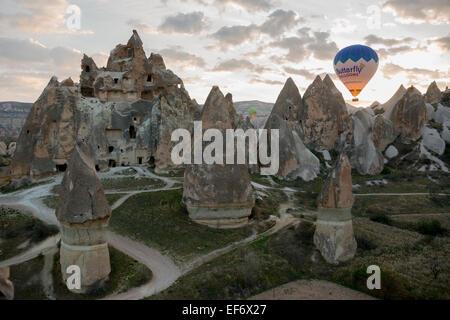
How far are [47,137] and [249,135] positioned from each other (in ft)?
52.5

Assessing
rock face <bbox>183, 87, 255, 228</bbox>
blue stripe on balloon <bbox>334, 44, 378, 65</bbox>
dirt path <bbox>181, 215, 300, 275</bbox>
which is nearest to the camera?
dirt path <bbox>181, 215, 300, 275</bbox>

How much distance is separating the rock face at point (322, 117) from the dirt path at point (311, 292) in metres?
25.7

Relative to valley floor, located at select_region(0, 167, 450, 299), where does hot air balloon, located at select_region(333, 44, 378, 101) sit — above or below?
above

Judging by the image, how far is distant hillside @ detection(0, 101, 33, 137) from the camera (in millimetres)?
121562

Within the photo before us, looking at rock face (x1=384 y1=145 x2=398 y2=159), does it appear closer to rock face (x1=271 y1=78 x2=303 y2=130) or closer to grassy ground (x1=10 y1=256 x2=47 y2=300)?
rock face (x1=271 y1=78 x2=303 y2=130)

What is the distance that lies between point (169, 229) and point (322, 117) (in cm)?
2576

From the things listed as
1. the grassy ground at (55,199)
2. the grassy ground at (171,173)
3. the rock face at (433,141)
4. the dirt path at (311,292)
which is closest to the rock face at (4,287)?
the dirt path at (311,292)

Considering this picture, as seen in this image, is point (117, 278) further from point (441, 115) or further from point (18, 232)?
point (441, 115)

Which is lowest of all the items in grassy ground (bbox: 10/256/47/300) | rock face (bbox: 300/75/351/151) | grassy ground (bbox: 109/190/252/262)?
grassy ground (bbox: 10/256/47/300)

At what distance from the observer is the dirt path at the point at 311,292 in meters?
12.2

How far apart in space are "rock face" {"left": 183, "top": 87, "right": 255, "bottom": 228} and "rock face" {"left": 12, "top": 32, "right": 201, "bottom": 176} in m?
10.9

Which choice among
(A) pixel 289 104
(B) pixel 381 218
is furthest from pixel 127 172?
(A) pixel 289 104

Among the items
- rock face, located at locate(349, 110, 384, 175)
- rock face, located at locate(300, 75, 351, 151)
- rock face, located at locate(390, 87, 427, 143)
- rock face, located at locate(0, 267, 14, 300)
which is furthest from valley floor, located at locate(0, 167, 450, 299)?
rock face, located at locate(390, 87, 427, 143)

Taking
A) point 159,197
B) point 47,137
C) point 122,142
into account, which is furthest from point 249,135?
point 47,137
